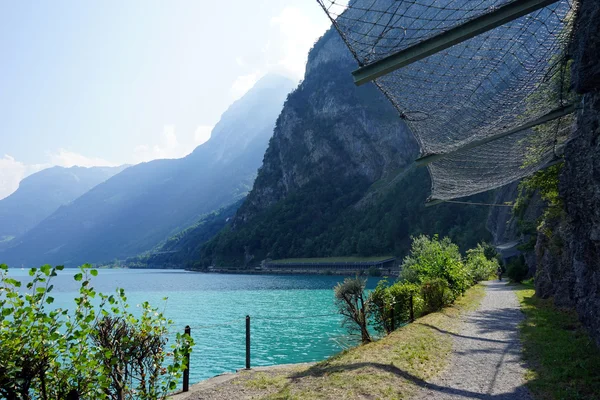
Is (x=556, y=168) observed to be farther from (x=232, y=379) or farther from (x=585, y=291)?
(x=232, y=379)

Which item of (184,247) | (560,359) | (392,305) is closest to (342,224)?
(184,247)

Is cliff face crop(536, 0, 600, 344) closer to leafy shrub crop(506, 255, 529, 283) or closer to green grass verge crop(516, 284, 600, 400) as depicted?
green grass verge crop(516, 284, 600, 400)

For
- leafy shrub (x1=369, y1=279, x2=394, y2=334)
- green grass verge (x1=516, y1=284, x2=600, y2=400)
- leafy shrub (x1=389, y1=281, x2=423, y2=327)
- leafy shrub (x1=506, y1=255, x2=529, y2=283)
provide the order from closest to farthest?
green grass verge (x1=516, y1=284, x2=600, y2=400), leafy shrub (x1=369, y1=279, x2=394, y2=334), leafy shrub (x1=389, y1=281, x2=423, y2=327), leafy shrub (x1=506, y1=255, x2=529, y2=283)

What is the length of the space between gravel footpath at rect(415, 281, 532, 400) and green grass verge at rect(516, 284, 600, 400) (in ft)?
0.57

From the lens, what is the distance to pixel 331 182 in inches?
4631

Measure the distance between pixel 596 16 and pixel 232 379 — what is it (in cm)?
659

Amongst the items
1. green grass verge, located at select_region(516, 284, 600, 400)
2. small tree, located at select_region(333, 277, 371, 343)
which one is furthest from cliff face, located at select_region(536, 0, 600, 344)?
small tree, located at select_region(333, 277, 371, 343)

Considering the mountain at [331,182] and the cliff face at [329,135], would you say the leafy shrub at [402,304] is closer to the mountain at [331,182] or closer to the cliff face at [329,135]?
the mountain at [331,182]

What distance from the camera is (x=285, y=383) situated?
556 cm

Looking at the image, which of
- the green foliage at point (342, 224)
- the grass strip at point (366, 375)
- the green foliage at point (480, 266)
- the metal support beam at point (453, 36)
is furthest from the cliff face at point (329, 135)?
the metal support beam at point (453, 36)

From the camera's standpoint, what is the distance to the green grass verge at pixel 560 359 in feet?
14.0

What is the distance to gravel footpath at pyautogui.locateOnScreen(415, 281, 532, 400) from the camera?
446cm

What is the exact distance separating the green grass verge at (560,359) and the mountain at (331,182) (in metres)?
78.6

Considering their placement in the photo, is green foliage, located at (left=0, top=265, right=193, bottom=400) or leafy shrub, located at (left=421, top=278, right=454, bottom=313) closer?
green foliage, located at (left=0, top=265, right=193, bottom=400)
